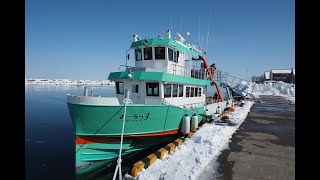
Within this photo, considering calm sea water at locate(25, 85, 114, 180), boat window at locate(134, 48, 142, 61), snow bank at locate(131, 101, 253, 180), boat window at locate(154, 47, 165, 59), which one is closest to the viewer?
snow bank at locate(131, 101, 253, 180)

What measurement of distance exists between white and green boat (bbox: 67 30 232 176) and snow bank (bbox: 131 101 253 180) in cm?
211

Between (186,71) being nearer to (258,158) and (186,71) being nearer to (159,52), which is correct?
(159,52)

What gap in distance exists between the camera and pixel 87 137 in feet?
29.3

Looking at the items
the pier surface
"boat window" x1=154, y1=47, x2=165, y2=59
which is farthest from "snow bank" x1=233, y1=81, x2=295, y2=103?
"boat window" x1=154, y1=47, x2=165, y2=59

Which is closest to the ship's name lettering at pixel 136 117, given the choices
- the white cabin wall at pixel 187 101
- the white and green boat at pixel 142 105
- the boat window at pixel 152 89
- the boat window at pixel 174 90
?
the white and green boat at pixel 142 105

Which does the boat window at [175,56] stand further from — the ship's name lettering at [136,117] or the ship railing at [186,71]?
the ship's name lettering at [136,117]

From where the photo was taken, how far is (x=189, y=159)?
23.9 ft

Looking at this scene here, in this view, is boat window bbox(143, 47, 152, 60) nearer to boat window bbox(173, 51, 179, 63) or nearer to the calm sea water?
boat window bbox(173, 51, 179, 63)

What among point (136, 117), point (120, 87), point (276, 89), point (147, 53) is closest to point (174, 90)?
point (147, 53)

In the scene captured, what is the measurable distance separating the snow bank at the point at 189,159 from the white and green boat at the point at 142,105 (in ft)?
6.93

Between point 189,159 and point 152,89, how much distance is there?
5.09 m

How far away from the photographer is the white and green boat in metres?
8.76
